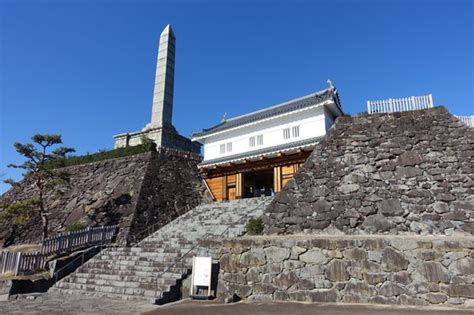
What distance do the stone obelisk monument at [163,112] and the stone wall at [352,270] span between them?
14.7m

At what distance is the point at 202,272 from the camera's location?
7320 mm

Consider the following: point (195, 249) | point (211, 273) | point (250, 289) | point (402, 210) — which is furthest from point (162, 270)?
point (402, 210)

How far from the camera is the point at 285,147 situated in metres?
15.1

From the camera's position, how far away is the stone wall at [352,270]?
5902mm

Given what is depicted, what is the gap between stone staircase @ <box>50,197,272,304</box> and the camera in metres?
7.85

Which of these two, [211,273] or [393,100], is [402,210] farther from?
[211,273]

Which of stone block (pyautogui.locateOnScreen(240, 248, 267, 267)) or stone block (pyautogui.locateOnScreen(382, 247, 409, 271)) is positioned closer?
stone block (pyautogui.locateOnScreen(382, 247, 409, 271))

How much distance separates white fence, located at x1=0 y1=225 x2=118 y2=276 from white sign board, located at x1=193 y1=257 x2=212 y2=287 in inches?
254

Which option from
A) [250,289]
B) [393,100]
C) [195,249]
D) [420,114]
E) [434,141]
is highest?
[393,100]

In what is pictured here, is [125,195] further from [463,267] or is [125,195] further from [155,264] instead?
[463,267]

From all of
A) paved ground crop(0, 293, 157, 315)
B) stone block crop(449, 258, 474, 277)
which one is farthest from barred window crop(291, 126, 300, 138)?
paved ground crop(0, 293, 157, 315)

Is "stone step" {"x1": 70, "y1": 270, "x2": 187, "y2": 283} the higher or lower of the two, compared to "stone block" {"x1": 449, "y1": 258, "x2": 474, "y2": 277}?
lower

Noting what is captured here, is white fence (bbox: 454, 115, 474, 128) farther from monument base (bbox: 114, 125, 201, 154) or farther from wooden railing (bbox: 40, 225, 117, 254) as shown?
monument base (bbox: 114, 125, 201, 154)

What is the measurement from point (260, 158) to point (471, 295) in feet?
36.6
